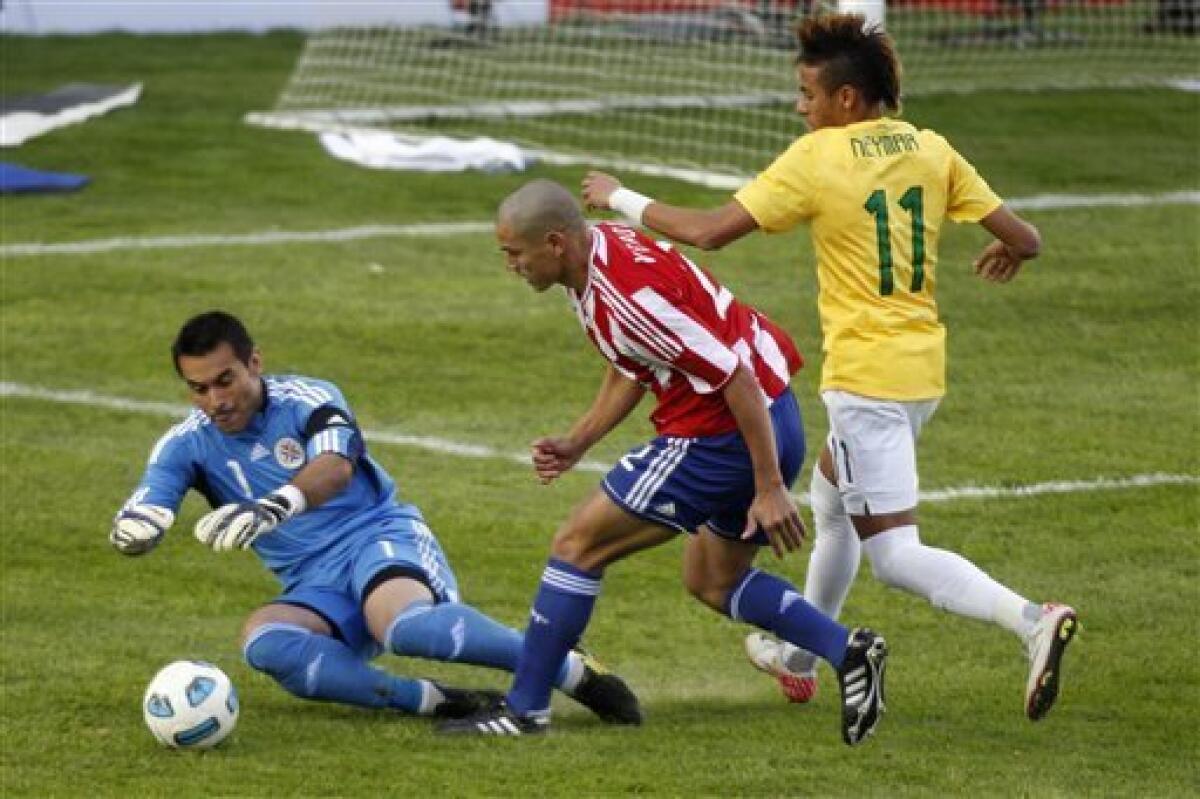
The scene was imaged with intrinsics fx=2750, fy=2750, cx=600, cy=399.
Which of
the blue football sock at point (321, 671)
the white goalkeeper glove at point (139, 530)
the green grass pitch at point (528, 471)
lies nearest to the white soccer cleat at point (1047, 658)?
the green grass pitch at point (528, 471)

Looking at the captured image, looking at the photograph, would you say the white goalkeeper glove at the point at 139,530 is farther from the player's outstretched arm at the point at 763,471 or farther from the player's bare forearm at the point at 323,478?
the player's outstretched arm at the point at 763,471

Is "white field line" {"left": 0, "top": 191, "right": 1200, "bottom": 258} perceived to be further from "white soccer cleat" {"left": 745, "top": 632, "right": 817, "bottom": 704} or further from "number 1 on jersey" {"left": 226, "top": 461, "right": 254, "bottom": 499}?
"white soccer cleat" {"left": 745, "top": 632, "right": 817, "bottom": 704}

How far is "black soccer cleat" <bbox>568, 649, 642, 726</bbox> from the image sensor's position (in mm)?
7656

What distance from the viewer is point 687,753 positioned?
730 cm

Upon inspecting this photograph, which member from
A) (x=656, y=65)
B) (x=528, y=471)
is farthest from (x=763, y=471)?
(x=656, y=65)

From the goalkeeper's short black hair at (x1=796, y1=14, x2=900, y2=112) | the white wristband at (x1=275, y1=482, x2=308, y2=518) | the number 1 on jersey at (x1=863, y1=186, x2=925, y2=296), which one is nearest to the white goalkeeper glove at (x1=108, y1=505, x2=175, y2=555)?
the white wristband at (x1=275, y1=482, x2=308, y2=518)

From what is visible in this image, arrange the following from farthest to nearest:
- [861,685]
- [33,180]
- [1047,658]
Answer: [33,180] < [861,685] < [1047,658]

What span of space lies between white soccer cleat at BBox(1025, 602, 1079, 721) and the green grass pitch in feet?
0.72

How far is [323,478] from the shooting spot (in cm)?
767

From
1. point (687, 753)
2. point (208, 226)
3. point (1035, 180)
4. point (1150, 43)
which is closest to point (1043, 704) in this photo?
point (687, 753)

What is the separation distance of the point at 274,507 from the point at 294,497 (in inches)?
5.2

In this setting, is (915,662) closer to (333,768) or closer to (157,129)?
(333,768)

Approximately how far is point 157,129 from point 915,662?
38.9ft

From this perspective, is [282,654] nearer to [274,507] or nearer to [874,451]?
[274,507]
